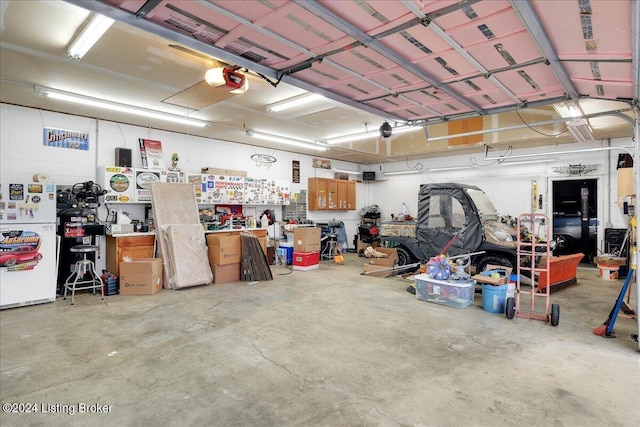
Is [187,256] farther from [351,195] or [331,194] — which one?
[351,195]

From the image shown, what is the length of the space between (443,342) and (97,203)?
6104mm

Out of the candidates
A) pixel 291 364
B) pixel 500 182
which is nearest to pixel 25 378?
pixel 291 364

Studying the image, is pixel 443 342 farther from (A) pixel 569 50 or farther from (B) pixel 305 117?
(B) pixel 305 117

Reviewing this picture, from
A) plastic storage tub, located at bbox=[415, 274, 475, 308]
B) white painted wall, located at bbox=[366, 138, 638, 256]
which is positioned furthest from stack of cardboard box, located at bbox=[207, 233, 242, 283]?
white painted wall, located at bbox=[366, 138, 638, 256]

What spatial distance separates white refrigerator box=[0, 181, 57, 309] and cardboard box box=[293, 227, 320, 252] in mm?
4492

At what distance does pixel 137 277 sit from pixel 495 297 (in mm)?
5603

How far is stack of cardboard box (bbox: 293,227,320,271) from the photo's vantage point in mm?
7715

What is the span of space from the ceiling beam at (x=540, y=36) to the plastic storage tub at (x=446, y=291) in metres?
2.89

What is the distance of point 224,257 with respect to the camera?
6.49m

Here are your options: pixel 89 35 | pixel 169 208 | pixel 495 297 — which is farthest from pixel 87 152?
pixel 495 297

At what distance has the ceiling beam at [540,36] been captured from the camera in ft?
6.52

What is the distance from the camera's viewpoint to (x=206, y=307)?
4812mm

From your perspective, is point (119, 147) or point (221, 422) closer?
point (221, 422)

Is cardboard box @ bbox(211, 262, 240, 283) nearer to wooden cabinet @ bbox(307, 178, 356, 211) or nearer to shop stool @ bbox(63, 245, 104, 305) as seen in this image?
shop stool @ bbox(63, 245, 104, 305)
